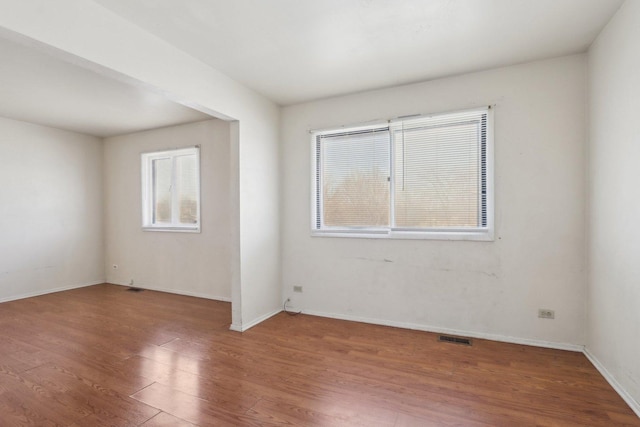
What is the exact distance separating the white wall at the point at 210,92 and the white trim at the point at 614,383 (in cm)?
319

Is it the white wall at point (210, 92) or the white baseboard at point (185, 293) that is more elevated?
the white wall at point (210, 92)

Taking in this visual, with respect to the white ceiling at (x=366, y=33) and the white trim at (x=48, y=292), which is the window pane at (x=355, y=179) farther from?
the white trim at (x=48, y=292)

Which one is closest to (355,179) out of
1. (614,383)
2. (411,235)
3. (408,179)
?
(408,179)

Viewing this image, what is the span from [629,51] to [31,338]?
223 inches

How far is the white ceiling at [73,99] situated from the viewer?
9.46 feet

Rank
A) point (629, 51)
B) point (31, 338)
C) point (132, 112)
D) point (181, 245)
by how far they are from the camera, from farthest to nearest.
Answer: point (181, 245) → point (132, 112) → point (31, 338) → point (629, 51)

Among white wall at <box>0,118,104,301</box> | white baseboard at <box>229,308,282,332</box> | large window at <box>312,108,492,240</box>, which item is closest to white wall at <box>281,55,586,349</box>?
large window at <box>312,108,492,240</box>

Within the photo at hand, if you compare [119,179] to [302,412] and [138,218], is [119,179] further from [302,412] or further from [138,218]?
[302,412]

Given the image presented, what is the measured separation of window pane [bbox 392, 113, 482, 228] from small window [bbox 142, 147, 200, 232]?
3.11m

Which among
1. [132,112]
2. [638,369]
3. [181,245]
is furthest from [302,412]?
[132,112]

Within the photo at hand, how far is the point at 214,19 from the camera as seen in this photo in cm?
233

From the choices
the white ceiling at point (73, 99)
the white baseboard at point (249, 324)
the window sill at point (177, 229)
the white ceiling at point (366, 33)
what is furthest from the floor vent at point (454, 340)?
the window sill at point (177, 229)

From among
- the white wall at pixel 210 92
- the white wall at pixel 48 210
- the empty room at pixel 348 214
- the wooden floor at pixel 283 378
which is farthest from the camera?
the white wall at pixel 48 210

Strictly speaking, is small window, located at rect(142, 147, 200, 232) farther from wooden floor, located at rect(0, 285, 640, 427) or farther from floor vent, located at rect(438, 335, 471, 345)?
floor vent, located at rect(438, 335, 471, 345)
